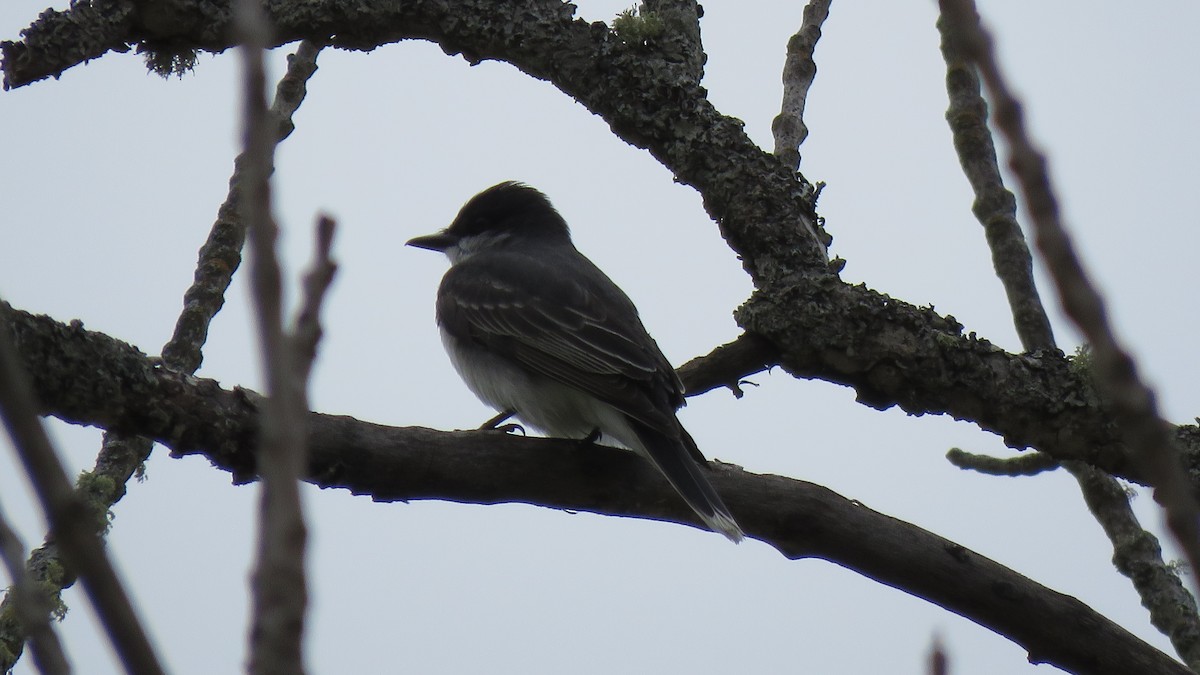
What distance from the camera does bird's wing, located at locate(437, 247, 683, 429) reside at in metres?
5.20

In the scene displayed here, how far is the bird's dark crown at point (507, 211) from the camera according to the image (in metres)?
7.38

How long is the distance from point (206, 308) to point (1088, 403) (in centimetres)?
345

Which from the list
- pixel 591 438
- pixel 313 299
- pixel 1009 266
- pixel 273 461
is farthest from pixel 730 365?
pixel 273 461

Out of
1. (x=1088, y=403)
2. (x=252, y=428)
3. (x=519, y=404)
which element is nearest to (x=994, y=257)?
(x=1088, y=403)

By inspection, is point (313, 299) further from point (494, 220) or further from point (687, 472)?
point (494, 220)

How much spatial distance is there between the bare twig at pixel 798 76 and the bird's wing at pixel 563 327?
3.73 feet

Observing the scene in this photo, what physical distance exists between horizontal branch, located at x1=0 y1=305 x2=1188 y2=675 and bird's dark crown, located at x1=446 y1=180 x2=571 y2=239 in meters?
3.05

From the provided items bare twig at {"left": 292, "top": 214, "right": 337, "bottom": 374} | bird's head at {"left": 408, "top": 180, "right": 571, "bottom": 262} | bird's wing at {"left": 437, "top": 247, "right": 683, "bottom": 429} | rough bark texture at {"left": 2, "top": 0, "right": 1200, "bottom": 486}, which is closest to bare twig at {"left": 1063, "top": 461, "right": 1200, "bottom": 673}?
rough bark texture at {"left": 2, "top": 0, "right": 1200, "bottom": 486}

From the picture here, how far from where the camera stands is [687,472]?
14.4 feet

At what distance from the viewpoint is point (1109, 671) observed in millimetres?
4062

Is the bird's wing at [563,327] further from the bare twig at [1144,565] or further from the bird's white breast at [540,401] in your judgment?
the bare twig at [1144,565]

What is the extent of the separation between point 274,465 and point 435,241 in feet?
21.3

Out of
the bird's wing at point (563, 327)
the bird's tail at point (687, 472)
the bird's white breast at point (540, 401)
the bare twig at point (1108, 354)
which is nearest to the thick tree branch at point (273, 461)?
the bare twig at point (1108, 354)

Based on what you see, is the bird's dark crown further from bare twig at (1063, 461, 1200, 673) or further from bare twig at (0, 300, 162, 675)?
bare twig at (0, 300, 162, 675)
